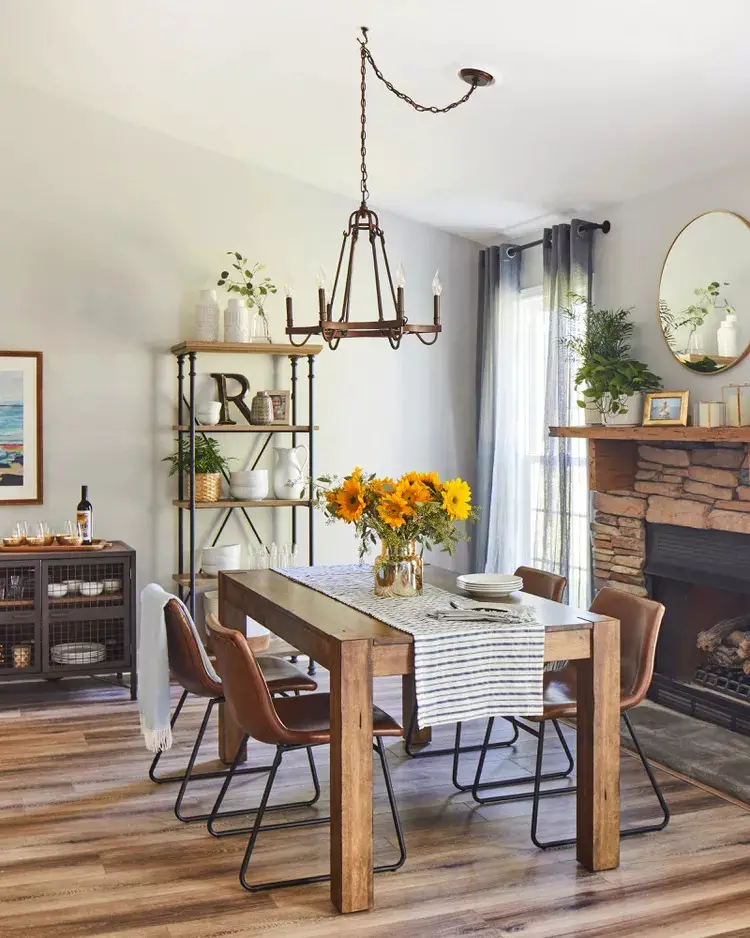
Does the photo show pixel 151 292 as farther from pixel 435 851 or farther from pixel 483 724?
pixel 435 851

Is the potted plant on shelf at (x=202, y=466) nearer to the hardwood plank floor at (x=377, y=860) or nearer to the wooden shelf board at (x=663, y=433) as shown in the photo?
the hardwood plank floor at (x=377, y=860)

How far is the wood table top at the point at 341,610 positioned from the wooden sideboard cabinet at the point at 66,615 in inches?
53.5

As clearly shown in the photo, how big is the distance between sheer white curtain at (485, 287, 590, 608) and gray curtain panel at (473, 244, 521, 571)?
0.10ft

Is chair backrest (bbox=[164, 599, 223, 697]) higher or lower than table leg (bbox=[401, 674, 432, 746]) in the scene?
higher

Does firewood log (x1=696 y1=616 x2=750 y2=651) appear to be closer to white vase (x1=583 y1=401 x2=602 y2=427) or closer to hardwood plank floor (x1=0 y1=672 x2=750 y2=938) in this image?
hardwood plank floor (x1=0 y1=672 x2=750 y2=938)

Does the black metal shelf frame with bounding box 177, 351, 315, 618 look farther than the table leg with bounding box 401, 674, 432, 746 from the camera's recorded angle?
Yes

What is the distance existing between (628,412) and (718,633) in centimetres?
113

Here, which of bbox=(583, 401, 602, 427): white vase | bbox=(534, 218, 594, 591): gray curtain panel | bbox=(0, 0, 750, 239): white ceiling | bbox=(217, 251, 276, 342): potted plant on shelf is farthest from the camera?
bbox=(217, 251, 276, 342): potted plant on shelf

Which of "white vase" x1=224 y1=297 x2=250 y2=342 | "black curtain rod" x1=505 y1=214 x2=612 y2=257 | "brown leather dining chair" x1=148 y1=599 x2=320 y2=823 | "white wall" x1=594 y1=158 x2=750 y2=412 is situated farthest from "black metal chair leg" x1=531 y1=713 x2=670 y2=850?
"white vase" x1=224 y1=297 x2=250 y2=342

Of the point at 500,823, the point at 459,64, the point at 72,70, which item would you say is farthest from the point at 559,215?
the point at 500,823

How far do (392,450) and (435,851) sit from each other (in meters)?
3.37

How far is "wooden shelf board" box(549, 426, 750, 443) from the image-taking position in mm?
4258

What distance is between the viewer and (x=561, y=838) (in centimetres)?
336

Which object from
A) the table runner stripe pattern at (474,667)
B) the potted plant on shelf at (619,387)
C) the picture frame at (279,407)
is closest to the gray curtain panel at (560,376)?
the potted plant on shelf at (619,387)
